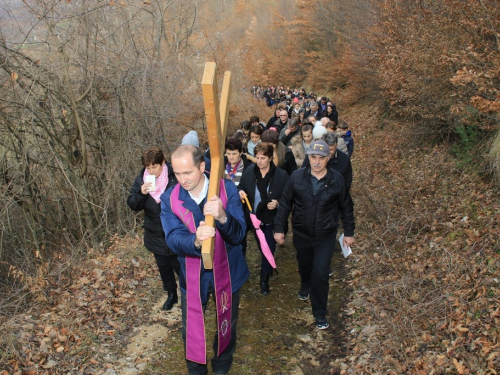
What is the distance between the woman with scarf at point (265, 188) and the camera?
222 inches

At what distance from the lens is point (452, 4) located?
7473 mm

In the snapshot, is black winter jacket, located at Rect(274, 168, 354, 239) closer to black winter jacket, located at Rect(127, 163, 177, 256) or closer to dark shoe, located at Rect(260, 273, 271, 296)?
dark shoe, located at Rect(260, 273, 271, 296)

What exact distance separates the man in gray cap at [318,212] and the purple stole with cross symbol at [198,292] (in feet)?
4.85

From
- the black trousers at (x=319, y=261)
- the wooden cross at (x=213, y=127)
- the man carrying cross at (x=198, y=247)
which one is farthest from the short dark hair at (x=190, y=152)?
the black trousers at (x=319, y=261)

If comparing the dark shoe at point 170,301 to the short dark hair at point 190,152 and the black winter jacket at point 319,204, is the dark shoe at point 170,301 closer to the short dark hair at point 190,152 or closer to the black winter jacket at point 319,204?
the black winter jacket at point 319,204

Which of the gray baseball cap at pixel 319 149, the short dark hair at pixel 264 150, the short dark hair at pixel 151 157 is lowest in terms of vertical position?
the short dark hair at pixel 264 150

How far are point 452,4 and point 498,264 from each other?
5.00 metres

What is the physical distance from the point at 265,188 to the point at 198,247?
2.70 m

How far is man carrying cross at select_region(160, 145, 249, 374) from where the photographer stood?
10.4ft

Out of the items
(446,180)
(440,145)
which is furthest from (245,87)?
(446,180)

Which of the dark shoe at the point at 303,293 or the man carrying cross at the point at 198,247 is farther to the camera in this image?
the dark shoe at the point at 303,293

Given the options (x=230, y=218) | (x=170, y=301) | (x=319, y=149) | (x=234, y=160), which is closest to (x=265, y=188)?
(x=234, y=160)

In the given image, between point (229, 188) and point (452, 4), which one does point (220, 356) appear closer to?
point (229, 188)

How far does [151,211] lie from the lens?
4934mm
